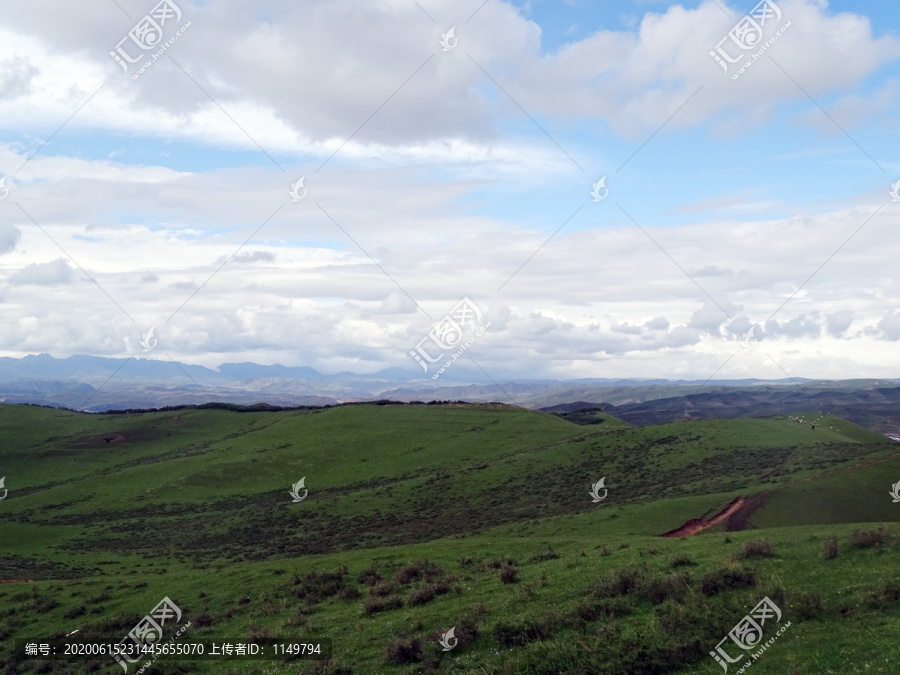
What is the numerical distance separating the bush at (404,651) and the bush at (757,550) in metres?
11.7

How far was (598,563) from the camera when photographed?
24422 mm

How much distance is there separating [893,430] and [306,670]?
183315 mm

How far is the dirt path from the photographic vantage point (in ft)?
119

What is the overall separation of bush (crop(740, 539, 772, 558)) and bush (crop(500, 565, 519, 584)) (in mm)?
8399

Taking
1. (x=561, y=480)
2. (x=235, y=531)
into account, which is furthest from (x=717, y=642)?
(x=235, y=531)

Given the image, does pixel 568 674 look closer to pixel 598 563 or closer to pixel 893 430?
pixel 598 563
